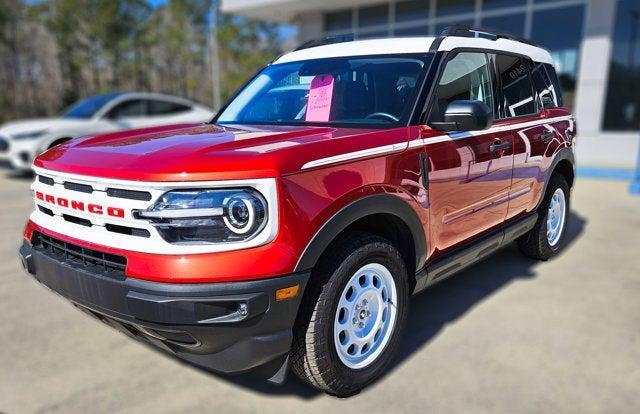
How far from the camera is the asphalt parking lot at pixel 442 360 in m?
2.42

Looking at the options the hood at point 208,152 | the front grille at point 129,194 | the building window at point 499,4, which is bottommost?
the front grille at point 129,194

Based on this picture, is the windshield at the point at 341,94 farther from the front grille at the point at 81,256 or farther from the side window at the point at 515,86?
the front grille at the point at 81,256

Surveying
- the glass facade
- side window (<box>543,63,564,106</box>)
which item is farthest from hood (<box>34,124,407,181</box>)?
the glass facade

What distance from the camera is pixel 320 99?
10.1ft

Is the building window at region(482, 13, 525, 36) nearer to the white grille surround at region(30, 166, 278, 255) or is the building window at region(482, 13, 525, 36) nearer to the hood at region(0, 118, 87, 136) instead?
the hood at region(0, 118, 87, 136)

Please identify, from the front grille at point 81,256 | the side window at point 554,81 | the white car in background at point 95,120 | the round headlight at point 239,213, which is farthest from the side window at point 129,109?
A: the round headlight at point 239,213

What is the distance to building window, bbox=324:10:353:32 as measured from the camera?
14945mm

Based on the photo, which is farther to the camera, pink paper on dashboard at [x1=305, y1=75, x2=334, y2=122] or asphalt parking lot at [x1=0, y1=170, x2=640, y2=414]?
pink paper on dashboard at [x1=305, y1=75, x2=334, y2=122]

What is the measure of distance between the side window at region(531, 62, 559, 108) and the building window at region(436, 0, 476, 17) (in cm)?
950

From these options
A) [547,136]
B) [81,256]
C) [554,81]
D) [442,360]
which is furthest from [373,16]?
[81,256]

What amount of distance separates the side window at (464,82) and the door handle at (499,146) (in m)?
0.28

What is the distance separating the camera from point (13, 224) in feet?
19.6

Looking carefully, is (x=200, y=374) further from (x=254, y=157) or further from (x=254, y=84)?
(x=254, y=84)

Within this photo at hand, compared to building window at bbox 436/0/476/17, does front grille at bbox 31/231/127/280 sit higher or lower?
lower
